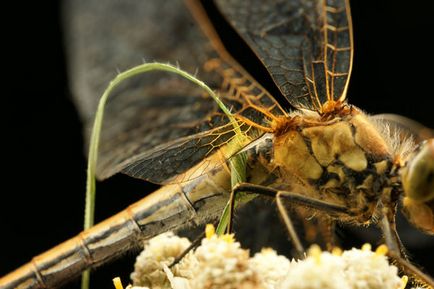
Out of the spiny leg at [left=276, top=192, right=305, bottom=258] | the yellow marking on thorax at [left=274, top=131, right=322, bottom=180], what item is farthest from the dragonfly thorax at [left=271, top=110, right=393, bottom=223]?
the spiny leg at [left=276, top=192, right=305, bottom=258]

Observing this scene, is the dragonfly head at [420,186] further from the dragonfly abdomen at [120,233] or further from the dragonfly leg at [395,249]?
the dragonfly abdomen at [120,233]

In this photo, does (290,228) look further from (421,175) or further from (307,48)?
(307,48)

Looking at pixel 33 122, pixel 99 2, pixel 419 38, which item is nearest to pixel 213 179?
pixel 99 2

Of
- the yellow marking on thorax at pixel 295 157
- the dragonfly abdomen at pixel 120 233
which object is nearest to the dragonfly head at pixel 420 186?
the yellow marking on thorax at pixel 295 157

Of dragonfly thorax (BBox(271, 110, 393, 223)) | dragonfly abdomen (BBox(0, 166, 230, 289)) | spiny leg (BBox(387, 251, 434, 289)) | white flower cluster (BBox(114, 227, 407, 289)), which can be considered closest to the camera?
white flower cluster (BBox(114, 227, 407, 289))

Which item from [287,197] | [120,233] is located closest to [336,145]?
[287,197]

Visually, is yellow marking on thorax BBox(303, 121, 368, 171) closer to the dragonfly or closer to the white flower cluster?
the dragonfly
